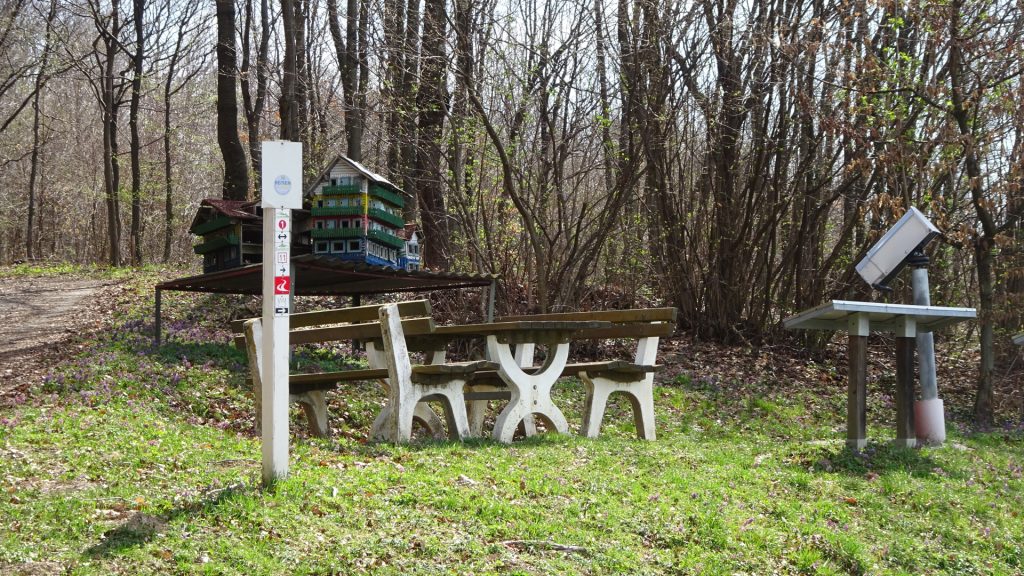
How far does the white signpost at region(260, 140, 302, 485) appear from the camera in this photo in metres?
5.32

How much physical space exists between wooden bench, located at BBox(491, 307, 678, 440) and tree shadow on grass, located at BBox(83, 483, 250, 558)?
12.7ft

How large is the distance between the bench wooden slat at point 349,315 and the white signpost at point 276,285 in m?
1.99

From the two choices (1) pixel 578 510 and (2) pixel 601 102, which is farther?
(2) pixel 601 102

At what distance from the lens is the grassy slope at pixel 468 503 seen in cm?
452

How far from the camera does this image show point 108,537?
450 centimetres

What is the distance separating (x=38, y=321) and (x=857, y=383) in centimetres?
1218

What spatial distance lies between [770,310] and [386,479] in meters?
11.1

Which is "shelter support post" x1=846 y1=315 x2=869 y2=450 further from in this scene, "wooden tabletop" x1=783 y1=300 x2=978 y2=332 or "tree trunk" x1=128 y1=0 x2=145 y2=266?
"tree trunk" x1=128 y1=0 x2=145 y2=266

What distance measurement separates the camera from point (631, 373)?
28.8ft

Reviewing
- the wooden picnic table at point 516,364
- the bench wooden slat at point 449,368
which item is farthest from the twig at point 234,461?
the wooden picnic table at point 516,364

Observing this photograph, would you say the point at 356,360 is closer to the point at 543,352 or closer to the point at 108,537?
the point at 543,352

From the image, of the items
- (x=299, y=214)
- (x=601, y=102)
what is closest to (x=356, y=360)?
(x=299, y=214)

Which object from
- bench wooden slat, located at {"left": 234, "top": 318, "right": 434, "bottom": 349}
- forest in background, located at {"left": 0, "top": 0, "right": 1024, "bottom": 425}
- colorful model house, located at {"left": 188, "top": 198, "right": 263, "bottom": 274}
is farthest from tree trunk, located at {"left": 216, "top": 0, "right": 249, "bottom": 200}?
bench wooden slat, located at {"left": 234, "top": 318, "right": 434, "bottom": 349}

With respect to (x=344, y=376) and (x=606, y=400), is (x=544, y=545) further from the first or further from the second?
(x=606, y=400)
